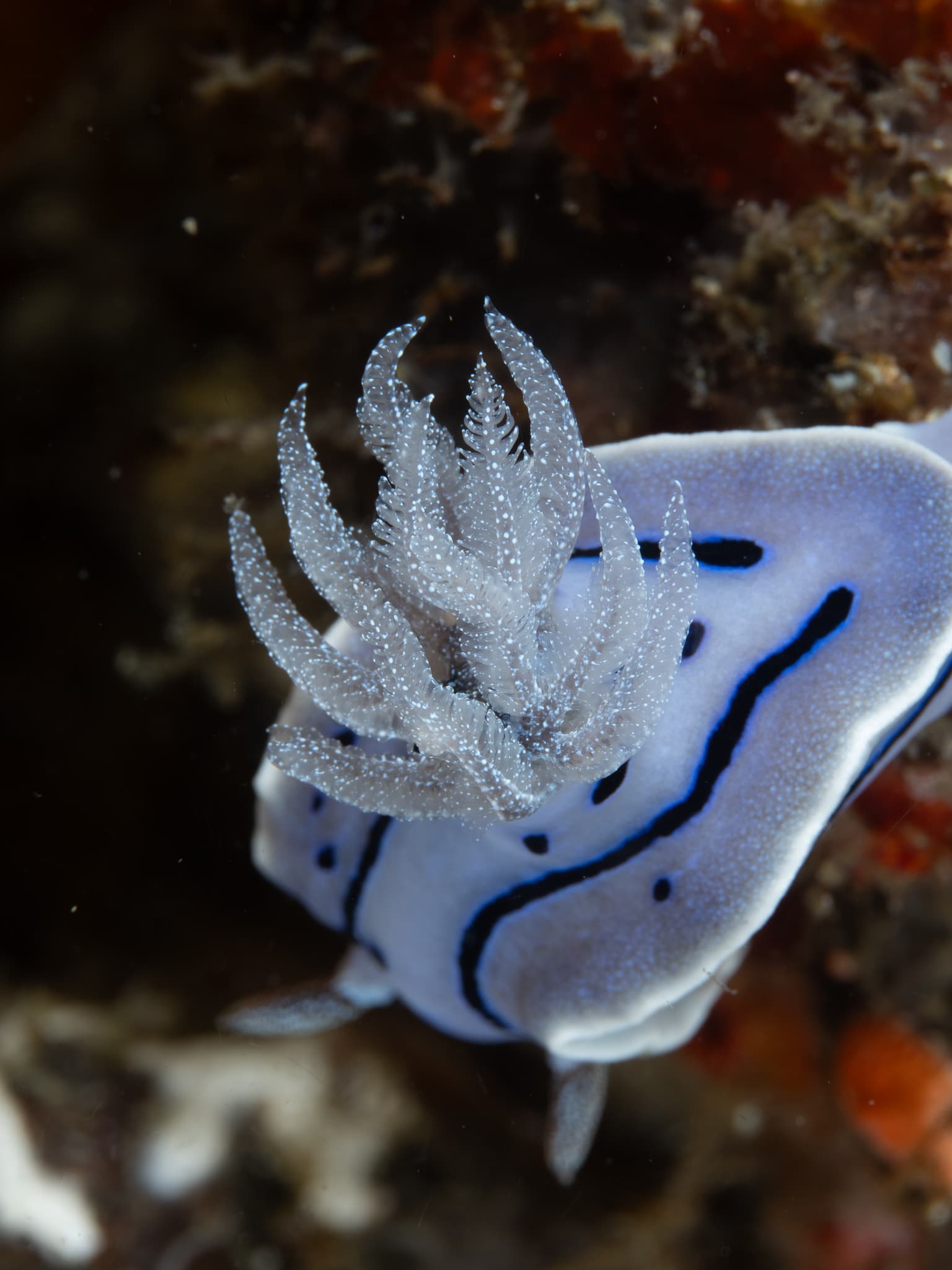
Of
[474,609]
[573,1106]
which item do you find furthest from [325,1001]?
[474,609]

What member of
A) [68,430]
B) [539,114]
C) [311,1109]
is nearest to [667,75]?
[539,114]

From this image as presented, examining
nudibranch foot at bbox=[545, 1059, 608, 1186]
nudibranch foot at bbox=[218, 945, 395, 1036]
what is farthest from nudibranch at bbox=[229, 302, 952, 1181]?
nudibranch foot at bbox=[218, 945, 395, 1036]

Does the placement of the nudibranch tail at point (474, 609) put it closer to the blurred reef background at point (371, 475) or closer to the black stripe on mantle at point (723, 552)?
the black stripe on mantle at point (723, 552)

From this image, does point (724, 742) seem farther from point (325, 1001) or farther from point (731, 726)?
point (325, 1001)

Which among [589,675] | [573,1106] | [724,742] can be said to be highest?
[589,675]

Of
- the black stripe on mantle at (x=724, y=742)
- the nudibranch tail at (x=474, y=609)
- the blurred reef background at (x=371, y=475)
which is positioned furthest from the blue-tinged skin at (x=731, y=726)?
the blurred reef background at (x=371, y=475)

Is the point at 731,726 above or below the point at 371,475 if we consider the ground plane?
above

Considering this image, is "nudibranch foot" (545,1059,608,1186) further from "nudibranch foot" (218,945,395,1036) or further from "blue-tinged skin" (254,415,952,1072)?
"nudibranch foot" (218,945,395,1036)
